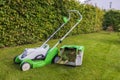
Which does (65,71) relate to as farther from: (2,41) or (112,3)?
(112,3)

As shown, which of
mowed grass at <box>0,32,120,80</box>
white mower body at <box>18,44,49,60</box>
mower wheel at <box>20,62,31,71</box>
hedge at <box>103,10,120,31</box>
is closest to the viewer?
mowed grass at <box>0,32,120,80</box>

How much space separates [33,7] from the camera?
8.58m

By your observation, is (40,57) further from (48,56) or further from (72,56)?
(72,56)

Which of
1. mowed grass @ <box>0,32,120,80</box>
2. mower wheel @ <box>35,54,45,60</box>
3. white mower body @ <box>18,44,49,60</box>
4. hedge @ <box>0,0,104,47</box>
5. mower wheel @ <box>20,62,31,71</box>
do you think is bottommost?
mowed grass @ <box>0,32,120,80</box>

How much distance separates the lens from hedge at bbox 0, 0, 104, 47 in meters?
7.57

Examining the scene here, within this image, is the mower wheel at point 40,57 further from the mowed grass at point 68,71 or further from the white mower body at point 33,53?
the mowed grass at point 68,71

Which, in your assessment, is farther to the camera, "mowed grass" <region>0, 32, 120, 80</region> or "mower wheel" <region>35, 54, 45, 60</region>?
"mower wheel" <region>35, 54, 45, 60</region>

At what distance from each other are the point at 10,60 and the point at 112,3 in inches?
1013

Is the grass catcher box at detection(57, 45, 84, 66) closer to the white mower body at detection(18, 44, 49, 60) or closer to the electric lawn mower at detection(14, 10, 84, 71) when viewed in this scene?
the electric lawn mower at detection(14, 10, 84, 71)

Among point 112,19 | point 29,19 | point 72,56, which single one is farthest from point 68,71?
point 112,19

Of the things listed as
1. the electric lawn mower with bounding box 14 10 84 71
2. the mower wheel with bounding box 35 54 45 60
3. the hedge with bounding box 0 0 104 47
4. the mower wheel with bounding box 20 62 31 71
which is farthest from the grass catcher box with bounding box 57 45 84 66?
the hedge with bounding box 0 0 104 47

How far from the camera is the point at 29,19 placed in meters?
8.45

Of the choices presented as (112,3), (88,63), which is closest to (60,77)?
(88,63)

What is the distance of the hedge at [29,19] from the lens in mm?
7574
